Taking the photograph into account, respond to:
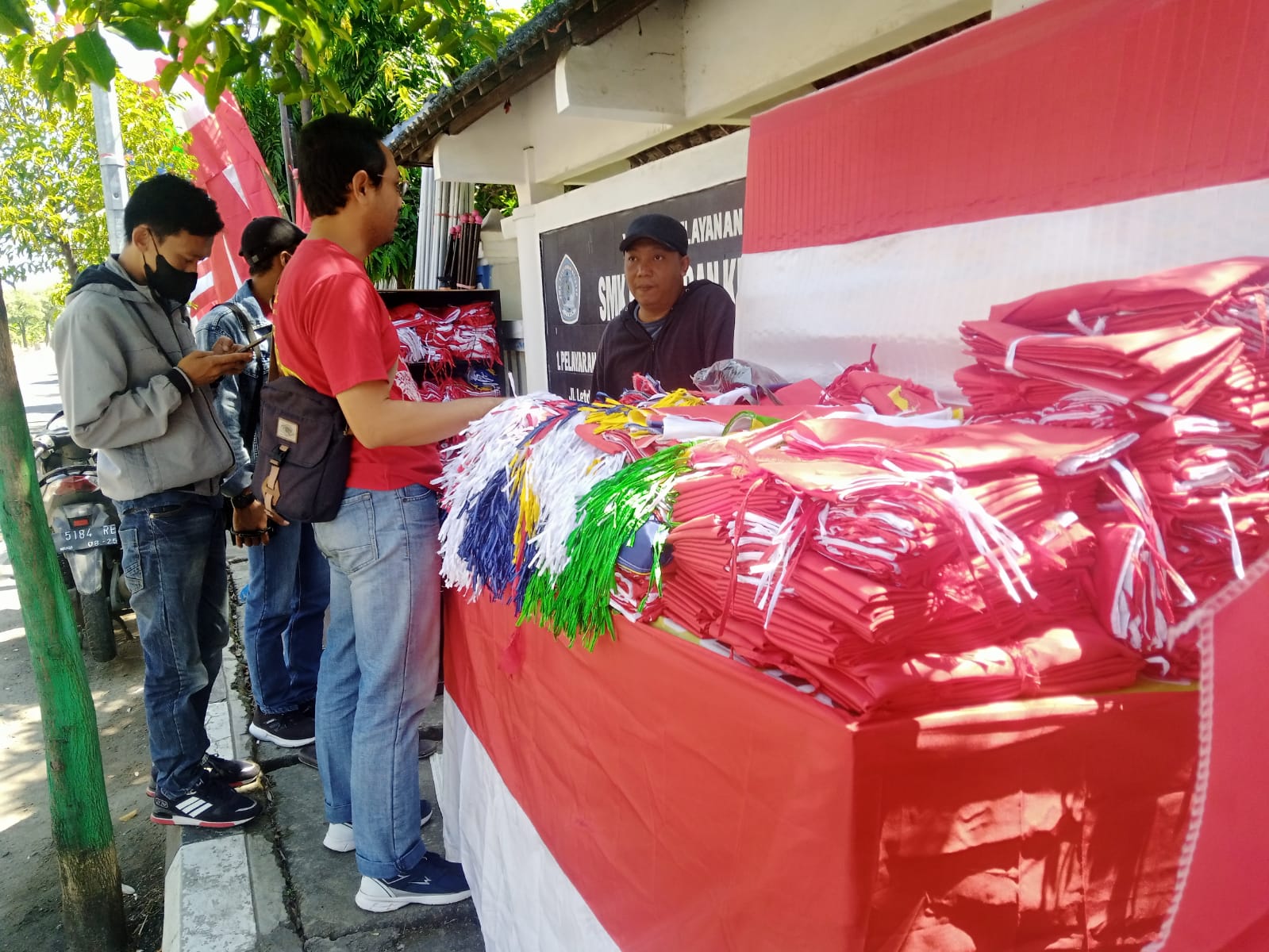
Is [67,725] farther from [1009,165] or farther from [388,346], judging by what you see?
[1009,165]

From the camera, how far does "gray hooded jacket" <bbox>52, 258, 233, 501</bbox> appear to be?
7.88 ft

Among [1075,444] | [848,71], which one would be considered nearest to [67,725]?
[1075,444]

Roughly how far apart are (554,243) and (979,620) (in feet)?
17.2

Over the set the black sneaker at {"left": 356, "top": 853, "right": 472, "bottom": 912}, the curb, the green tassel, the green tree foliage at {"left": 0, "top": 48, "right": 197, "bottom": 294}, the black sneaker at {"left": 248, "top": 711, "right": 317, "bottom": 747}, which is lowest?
the curb

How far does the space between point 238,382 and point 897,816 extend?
3023 mm

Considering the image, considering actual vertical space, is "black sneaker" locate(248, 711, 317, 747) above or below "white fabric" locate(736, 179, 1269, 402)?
below

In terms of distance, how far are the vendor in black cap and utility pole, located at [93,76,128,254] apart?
14.2 ft

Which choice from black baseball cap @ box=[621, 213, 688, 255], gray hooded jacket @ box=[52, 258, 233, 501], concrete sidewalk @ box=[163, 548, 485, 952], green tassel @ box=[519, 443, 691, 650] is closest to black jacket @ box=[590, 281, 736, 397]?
black baseball cap @ box=[621, 213, 688, 255]

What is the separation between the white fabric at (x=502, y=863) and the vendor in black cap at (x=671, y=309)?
138cm

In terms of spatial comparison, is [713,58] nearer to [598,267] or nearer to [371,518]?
[598,267]

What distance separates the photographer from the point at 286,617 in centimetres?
328

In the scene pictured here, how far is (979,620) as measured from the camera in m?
0.94

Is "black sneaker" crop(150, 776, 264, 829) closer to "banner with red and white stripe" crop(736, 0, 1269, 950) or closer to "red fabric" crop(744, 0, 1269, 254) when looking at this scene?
"banner with red and white stripe" crop(736, 0, 1269, 950)

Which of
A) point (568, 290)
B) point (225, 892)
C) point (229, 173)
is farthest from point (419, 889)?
point (229, 173)
